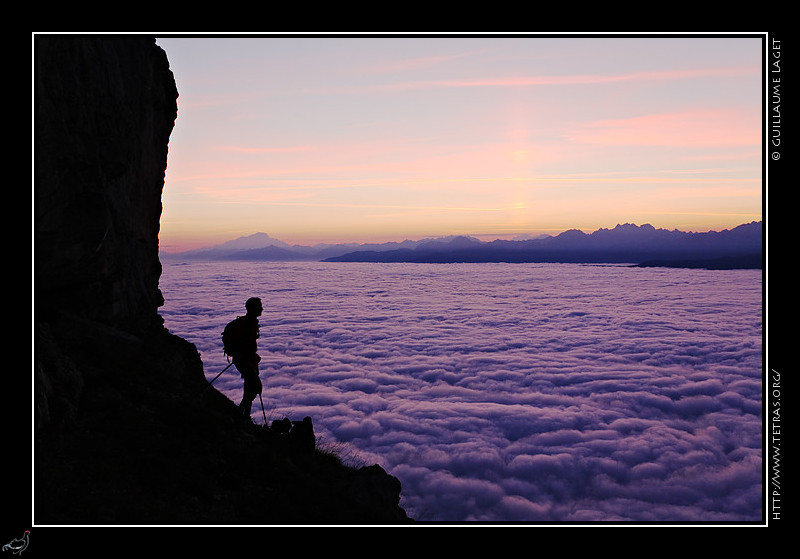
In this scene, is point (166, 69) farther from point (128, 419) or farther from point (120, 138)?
point (128, 419)

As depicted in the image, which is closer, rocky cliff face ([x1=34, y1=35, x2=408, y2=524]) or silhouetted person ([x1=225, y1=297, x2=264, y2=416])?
rocky cliff face ([x1=34, y1=35, x2=408, y2=524])

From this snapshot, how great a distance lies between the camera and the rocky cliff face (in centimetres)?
739

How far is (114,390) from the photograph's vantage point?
32.3 feet

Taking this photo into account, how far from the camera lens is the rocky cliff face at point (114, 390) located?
7.39 meters

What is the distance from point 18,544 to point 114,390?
391 centimetres

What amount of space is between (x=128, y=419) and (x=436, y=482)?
38952 mm

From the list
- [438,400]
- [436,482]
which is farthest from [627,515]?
[438,400]

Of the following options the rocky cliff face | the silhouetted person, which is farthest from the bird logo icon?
the silhouetted person

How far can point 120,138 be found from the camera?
12.7 meters

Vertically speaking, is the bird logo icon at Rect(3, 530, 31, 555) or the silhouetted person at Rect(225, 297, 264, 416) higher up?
the silhouetted person at Rect(225, 297, 264, 416)

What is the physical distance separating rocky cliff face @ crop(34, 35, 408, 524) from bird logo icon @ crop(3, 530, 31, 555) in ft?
0.87

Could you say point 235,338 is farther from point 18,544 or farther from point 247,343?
point 18,544

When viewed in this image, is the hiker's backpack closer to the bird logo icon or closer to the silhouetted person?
the silhouetted person
